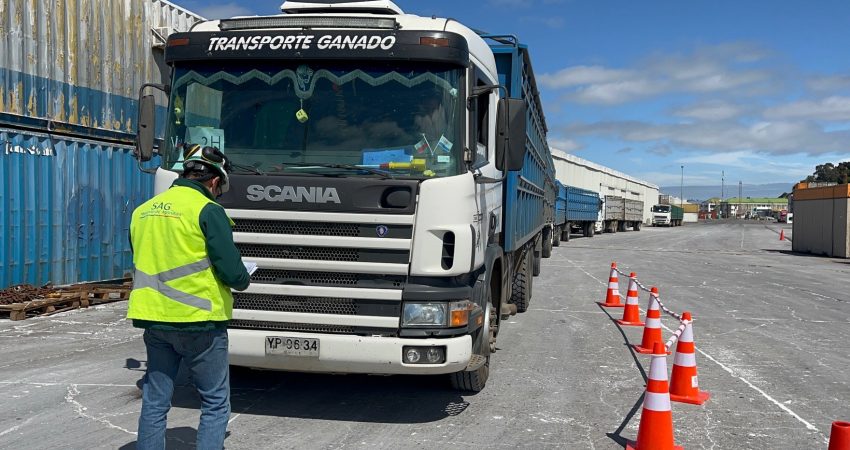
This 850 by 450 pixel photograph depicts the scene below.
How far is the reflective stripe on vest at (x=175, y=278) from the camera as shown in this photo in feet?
12.0

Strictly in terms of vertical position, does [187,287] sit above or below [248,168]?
below

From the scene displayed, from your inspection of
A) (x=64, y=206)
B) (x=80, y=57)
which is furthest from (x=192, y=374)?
(x=80, y=57)

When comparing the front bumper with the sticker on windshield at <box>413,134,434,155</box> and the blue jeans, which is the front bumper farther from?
the sticker on windshield at <box>413,134,434,155</box>

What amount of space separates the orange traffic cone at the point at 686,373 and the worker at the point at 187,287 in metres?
4.18

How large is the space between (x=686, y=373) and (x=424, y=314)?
2775 millimetres

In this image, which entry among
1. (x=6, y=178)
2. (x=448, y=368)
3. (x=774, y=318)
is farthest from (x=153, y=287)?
(x=774, y=318)

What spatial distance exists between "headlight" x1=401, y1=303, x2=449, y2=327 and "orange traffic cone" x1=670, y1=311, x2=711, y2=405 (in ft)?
8.34

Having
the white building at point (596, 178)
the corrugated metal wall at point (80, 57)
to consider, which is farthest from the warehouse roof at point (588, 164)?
the corrugated metal wall at point (80, 57)

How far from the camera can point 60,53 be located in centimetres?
1166

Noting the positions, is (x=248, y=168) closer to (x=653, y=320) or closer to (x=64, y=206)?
(x=653, y=320)

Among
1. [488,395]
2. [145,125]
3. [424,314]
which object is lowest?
[488,395]

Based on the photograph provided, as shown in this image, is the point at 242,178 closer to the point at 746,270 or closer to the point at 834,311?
the point at 834,311

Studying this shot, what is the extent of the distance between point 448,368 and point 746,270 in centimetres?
1921

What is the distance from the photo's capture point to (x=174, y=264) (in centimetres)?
365
